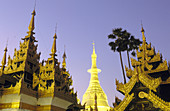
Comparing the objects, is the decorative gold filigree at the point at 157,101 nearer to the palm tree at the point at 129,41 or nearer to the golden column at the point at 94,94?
the palm tree at the point at 129,41

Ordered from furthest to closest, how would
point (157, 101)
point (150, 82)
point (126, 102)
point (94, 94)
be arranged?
point (94, 94)
point (126, 102)
point (150, 82)
point (157, 101)

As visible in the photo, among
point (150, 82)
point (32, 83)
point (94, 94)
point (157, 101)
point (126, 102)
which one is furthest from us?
point (94, 94)

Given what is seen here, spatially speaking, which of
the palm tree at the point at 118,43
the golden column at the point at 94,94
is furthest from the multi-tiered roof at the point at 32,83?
the golden column at the point at 94,94

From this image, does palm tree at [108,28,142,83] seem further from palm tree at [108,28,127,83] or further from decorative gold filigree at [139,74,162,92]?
decorative gold filigree at [139,74,162,92]

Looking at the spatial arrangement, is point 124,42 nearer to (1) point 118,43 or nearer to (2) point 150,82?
(1) point 118,43

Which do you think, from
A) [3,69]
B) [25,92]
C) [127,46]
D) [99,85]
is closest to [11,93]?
[25,92]

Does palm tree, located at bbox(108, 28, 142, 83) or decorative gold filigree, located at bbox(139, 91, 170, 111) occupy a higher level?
palm tree, located at bbox(108, 28, 142, 83)

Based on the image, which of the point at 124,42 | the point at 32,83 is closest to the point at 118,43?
the point at 124,42

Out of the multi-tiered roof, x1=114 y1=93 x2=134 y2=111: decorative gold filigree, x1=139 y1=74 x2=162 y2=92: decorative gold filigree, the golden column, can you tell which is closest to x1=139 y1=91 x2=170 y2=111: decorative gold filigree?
x1=139 y1=74 x2=162 y2=92: decorative gold filigree

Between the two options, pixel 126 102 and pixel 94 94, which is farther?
pixel 94 94

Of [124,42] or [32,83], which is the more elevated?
[124,42]

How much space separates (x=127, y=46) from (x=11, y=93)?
1550 centimetres

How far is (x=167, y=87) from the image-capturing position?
65.7ft

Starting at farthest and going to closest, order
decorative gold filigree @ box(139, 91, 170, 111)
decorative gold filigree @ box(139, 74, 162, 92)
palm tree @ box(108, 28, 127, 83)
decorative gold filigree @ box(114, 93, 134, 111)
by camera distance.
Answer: palm tree @ box(108, 28, 127, 83)
decorative gold filigree @ box(114, 93, 134, 111)
decorative gold filigree @ box(139, 74, 162, 92)
decorative gold filigree @ box(139, 91, 170, 111)
